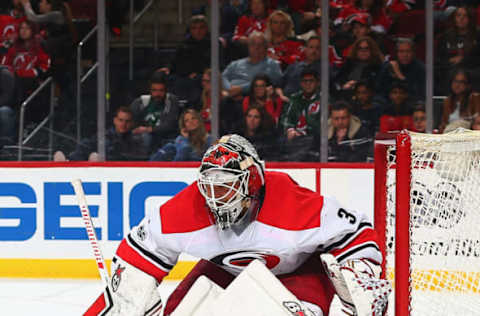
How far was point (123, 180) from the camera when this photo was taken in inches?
204

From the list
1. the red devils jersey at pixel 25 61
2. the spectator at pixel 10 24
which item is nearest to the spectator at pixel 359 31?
the red devils jersey at pixel 25 61

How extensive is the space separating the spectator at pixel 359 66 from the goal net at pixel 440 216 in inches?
93.6

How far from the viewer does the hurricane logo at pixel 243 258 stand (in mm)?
2588

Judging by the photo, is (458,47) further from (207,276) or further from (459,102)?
(207,276)

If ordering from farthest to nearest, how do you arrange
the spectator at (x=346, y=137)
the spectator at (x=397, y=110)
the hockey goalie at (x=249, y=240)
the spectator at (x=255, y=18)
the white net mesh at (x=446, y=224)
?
1. the spectator at (x=255, y=18)
2. the spectator at (x=397, y=110)
3. the spectator at (x=346, y=137)
4. the white net mesh at (x=446, y=224)
5. the hockey goalie at (x=249, y=240)

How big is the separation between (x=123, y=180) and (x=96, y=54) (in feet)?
3.18

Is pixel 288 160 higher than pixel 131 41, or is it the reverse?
pixel 131 41

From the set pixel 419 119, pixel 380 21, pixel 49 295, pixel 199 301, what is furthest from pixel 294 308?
pixel 380 21

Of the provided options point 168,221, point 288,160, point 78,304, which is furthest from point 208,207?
point 288,160

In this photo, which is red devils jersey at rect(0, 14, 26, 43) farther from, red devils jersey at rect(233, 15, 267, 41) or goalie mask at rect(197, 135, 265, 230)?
goalie mask at rect(197, 135, 265, 230)

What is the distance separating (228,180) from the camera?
7.99ft

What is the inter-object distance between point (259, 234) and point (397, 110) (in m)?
3.29

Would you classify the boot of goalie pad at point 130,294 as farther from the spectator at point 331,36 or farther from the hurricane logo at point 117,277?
the spectator at point 331,36

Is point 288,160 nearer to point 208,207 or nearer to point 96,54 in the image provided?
point 96,54
